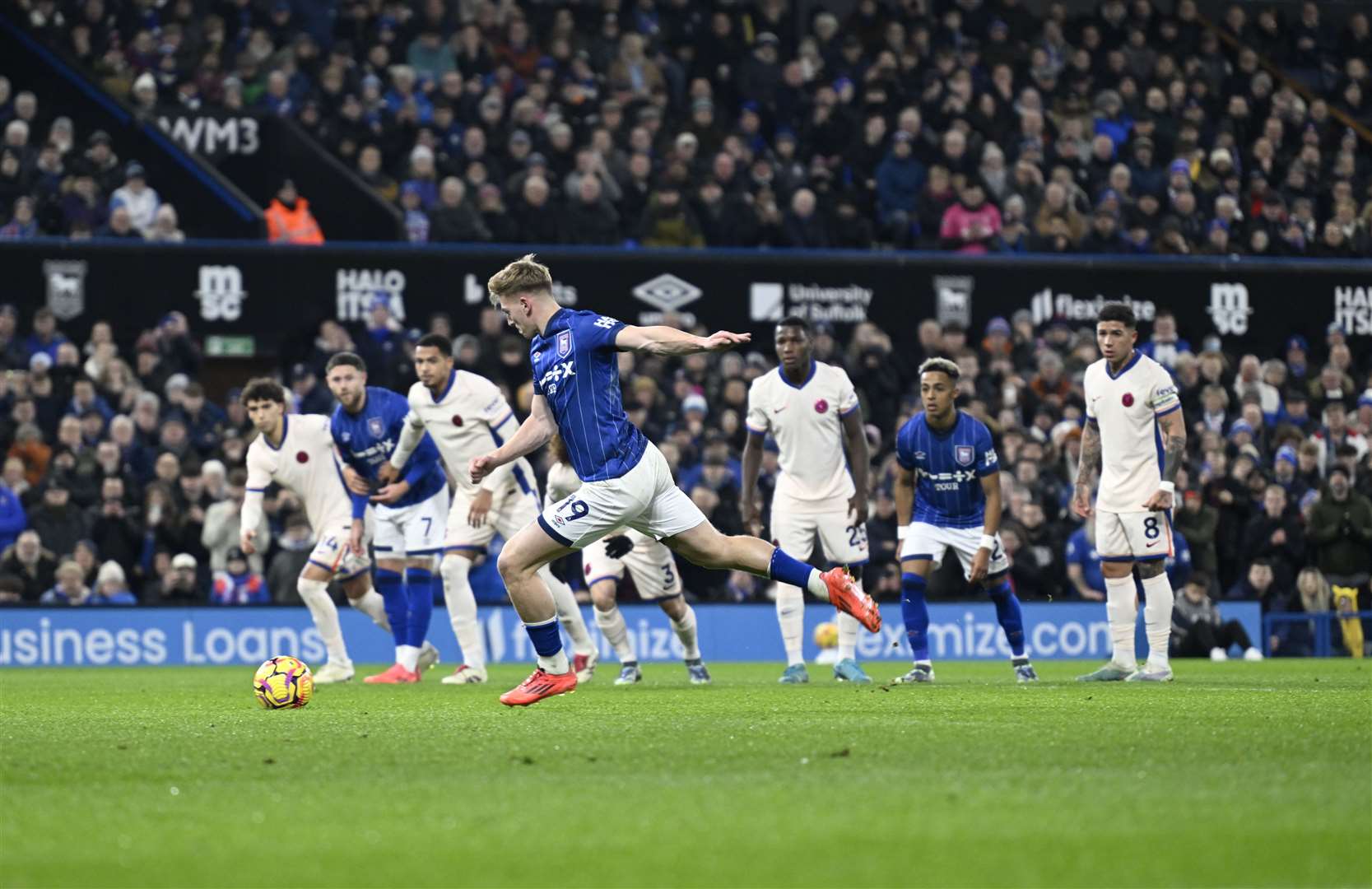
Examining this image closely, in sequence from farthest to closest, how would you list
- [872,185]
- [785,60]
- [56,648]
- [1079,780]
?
[785,60], [872,185], [56,648], [1079,780]

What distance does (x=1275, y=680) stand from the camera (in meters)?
13.5

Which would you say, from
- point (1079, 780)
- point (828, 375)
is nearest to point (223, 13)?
point (828, 375)

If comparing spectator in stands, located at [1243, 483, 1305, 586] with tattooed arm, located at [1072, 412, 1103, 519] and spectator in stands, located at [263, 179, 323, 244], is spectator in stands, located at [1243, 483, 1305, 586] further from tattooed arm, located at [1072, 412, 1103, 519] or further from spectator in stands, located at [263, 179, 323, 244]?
spectator in stands, located at [263, 179, 323, 244]

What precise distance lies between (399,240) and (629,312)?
292 cm

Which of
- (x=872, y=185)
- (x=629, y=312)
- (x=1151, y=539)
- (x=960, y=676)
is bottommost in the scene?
(x=960, y=676)

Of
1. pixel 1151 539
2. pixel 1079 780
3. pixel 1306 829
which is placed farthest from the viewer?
pixel 1151 539

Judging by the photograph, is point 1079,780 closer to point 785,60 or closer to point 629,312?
point 629,312

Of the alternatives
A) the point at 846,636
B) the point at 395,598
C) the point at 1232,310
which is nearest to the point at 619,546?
the point at 846,636

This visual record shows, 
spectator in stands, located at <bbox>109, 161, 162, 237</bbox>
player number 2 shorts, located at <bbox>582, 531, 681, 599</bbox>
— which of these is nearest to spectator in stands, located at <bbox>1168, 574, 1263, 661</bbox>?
player number 2 shorts, located at <bbox>582, 531, 681, 599</bbox>

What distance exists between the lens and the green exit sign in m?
23.4

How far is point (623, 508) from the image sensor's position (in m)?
10.1

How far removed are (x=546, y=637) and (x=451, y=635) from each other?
401 inches

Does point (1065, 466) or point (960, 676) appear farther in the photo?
point (1065, 466)

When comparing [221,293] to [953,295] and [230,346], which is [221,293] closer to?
[230,346]
